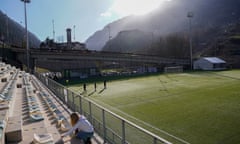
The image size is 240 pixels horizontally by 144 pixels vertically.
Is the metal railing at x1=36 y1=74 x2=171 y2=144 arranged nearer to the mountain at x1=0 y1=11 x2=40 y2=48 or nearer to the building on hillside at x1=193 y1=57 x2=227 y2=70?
the building on hillside at x1=193 y1=57 x2=227 y2=70

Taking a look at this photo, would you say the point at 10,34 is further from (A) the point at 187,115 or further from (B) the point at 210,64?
(A) the point at 187,115

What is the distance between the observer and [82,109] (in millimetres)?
10750

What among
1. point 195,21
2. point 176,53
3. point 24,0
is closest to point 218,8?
point 195,21

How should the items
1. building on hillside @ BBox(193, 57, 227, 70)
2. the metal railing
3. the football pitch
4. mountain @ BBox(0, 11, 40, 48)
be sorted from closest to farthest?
the metal railing
the football pitch
building on hillside @ BBox(193, 57, 227, 70)
mountain @ BBox(0, 11, 40, 48)

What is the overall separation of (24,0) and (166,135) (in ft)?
114

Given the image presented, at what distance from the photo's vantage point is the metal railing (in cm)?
713

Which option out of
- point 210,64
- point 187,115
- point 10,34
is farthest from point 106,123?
point 10,34

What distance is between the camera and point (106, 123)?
9.98m

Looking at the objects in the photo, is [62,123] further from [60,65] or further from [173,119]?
[60,65]

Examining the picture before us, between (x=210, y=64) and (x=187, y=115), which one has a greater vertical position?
(x=210, y=64)

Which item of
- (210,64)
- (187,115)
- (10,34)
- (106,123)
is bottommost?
(187,115)

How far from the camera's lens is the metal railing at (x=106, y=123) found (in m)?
7.13

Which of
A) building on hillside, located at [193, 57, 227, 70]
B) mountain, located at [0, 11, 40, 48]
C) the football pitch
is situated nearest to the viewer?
the football pitch

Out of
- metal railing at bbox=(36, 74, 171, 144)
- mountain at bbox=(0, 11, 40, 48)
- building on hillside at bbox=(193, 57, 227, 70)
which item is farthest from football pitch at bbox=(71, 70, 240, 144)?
mountain at bbox=(0, 11, 40, 48)
